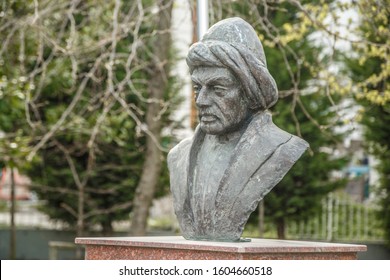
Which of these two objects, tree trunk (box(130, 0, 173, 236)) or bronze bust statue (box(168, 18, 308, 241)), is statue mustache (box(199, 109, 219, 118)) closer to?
bronze bust statue (box(168, 18, 308, 241))

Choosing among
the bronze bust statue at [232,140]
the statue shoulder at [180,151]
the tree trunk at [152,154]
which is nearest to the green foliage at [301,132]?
the tree trunk at [152,154]

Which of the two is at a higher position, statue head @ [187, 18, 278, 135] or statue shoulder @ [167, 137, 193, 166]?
statue head @ [187, 18, 278, 135]

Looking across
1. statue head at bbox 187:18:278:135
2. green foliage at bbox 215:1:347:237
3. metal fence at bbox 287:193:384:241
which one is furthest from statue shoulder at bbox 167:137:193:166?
metal fence at bbox 287:193:384:241

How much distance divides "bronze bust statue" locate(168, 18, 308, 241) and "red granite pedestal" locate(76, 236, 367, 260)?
0.36 meters

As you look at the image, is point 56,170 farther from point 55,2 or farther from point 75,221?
point 55,2

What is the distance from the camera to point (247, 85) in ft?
24.5

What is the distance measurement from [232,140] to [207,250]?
1.25m

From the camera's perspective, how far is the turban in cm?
743

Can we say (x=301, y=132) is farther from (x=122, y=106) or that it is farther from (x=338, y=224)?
(x=338, y=224)

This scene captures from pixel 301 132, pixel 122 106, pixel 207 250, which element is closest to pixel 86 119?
pixel 122 106

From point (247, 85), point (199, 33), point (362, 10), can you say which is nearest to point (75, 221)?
point (199, 33)

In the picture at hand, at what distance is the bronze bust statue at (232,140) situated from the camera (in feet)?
24.3

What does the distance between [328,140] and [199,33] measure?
485 centimetres

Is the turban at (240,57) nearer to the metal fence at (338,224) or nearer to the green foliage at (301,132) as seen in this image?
the green foliage at (301,132)
